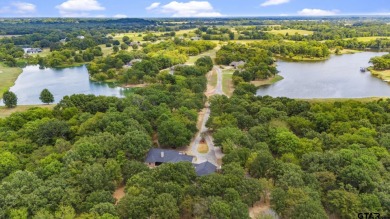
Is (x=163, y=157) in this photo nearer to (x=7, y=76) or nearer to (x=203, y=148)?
(x=203, y=148)

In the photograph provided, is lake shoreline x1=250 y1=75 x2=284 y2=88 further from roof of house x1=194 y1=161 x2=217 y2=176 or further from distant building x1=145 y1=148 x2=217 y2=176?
roof of house x1=194 y1=161 x2=217 y2=176

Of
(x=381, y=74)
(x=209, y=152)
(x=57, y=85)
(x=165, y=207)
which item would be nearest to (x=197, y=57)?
(x=57, y=85)

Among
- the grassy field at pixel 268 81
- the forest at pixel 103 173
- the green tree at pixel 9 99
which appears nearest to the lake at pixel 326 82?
the grassy field at pixel 268 81

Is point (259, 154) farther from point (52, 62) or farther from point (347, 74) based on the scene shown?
point (52, 62)

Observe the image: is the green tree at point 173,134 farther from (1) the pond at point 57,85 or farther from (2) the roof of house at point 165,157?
(1) the pond at point 57,85

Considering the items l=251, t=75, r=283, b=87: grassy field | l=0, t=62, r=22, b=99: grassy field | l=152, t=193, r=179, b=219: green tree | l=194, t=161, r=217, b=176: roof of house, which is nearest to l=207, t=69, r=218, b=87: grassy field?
l=251, t=75, r=283, b=87: grassy field

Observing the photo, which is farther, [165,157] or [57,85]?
[57,85]

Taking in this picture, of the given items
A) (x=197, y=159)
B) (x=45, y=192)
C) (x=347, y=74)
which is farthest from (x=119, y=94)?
(x=347, y=74)
